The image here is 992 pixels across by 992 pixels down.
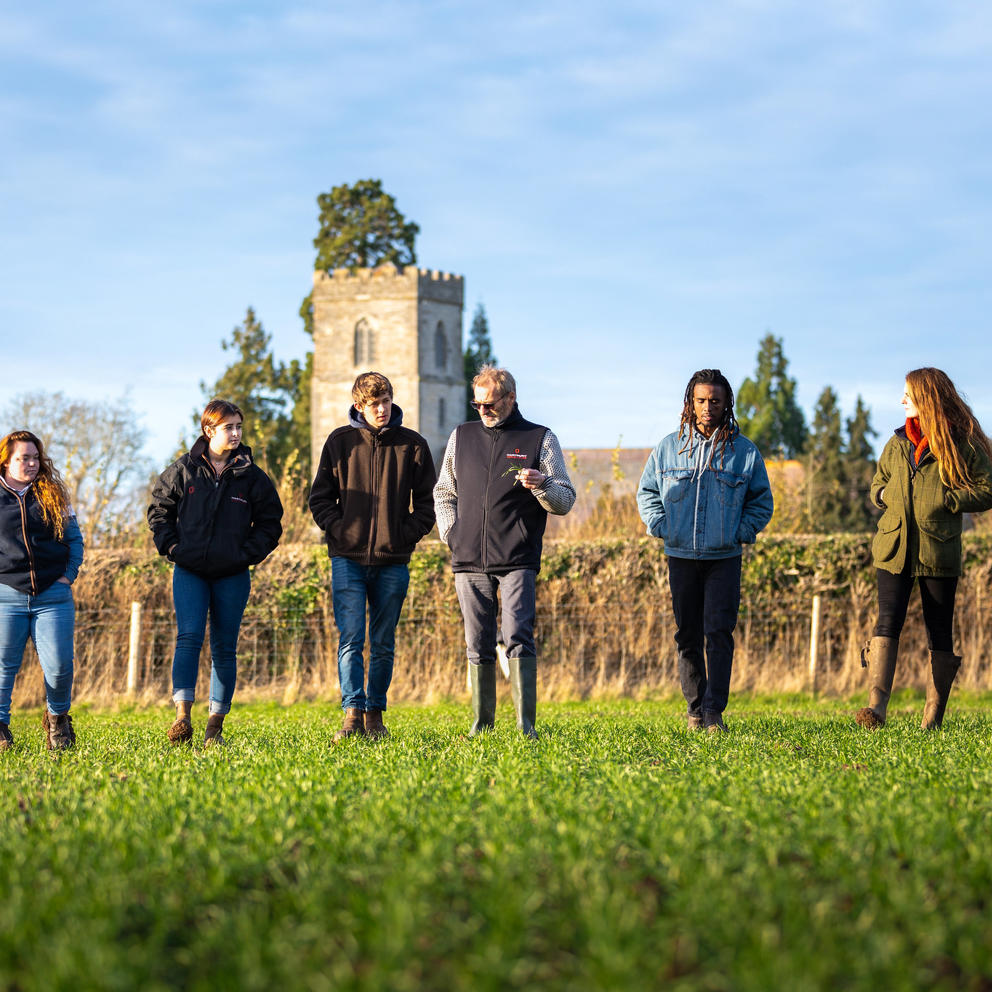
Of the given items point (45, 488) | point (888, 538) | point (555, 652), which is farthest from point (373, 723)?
point (555, 652)

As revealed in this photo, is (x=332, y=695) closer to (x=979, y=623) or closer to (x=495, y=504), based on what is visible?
(x=495, y=504)

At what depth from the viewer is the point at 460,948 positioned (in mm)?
2453

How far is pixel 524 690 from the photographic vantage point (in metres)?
6.59

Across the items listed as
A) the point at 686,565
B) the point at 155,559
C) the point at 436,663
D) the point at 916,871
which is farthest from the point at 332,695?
the point at 916,871

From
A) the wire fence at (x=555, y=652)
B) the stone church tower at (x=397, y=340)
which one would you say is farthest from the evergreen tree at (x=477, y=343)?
the wire fence at (x=555, y=652)

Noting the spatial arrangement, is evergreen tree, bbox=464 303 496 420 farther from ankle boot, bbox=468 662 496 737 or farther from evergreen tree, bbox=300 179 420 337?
ankle boot, bbox=468 662 496 737

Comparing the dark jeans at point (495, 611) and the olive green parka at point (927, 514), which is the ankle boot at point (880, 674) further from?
the dark jeans at point (495, 611)

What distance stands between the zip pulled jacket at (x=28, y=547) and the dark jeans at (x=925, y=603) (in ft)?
16.2

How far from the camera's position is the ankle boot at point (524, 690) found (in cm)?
658

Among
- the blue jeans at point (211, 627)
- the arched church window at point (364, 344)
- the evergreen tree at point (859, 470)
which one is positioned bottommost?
the blue jeans at point (211, 627)

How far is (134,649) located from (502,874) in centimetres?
1027

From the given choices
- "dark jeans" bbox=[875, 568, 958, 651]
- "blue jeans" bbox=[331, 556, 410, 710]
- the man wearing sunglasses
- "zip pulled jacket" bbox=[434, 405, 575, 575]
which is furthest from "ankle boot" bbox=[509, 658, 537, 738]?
"dark jeans" bbox=[875, 568, 958, 651]

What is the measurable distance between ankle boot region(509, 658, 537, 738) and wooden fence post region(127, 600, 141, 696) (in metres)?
6.88

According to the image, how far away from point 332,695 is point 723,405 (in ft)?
21.0
